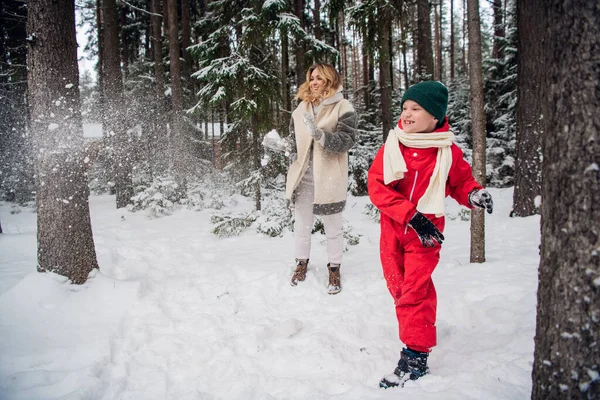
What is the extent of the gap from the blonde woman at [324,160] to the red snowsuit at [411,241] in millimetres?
1131

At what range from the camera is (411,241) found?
7.39 feet

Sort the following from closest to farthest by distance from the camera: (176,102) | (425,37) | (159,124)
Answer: (425,37) < (176,102) < (159,124)

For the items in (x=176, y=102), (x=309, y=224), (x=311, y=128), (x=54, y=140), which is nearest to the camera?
(x=311, y=128)

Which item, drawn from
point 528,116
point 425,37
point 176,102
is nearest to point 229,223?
point 528,116

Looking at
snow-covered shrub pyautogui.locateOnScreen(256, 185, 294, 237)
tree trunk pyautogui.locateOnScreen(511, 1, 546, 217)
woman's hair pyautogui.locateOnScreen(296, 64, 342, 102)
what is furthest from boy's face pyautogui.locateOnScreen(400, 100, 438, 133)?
tree trunk pyautogui.locateOnScreen(511, 1, 546, 217)

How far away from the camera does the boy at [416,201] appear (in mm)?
2109

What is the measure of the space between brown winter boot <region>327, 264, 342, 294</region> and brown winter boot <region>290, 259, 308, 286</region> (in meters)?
0.32

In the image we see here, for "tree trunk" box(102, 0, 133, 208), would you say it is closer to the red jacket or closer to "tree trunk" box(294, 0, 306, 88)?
"tree trunk" box(294, 0, 306, 88)

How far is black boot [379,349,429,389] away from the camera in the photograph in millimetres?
2072

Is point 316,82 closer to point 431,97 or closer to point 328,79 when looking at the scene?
point 328,79

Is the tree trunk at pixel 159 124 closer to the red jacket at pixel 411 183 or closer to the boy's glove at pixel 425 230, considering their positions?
the red jacket at pixel 411 183

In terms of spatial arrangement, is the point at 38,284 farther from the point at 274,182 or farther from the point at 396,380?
the point at 274,182

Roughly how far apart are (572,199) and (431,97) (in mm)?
1103

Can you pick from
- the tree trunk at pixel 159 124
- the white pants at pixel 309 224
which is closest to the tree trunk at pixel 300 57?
the white pants at pixel 309 224
